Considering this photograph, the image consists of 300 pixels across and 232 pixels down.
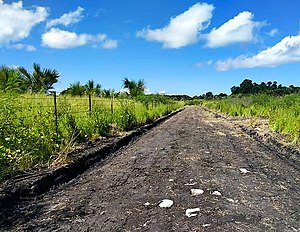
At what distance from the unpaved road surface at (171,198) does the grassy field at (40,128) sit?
93cm

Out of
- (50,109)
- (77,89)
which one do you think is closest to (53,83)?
(77,89)

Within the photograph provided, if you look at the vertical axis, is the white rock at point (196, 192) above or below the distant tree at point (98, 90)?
below

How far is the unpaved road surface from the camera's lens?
4.21 metres

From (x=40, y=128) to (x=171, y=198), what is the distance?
398 cm

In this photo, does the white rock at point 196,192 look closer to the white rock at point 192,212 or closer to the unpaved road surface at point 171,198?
the unpaved road surface at point 171,198

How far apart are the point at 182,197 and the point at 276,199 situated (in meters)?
1.30

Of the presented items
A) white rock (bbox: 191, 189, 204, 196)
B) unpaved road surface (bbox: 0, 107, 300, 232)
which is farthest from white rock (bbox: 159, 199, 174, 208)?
white rock (bbox: 191, 189, 204, 196)

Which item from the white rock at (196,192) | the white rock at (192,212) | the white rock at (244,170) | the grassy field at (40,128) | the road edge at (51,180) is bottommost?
the road edge at (51,180)

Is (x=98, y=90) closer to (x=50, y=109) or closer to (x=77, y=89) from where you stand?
(x=77, y=89)

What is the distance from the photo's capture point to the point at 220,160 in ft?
27.1

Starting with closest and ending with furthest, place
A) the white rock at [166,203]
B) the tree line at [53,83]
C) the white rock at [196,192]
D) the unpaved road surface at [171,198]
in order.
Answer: the unpaved road surface at [171,198] → the white rock at [166,203] → the white rock at [196,192] → the tree line at [53,83]

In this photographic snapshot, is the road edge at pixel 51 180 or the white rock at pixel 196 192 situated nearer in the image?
the white rock at pixel 196 192

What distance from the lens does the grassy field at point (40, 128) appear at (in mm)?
6391

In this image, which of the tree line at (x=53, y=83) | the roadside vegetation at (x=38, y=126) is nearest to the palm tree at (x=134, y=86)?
the tree line at (x=53, y=83)
